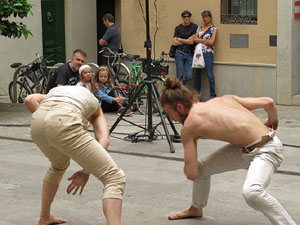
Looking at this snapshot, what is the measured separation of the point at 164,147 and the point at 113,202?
15.7 ft

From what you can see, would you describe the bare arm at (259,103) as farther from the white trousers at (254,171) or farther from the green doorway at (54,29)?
the green doorway at (54,29)

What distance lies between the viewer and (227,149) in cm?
590

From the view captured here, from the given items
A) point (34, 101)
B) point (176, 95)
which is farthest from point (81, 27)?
point (176, 95)

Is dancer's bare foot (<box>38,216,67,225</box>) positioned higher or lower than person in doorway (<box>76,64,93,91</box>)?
lower

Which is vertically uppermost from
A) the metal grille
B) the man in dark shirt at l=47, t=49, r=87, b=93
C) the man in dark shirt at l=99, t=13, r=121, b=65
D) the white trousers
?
the metal grille

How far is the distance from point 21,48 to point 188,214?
11692 millimetres

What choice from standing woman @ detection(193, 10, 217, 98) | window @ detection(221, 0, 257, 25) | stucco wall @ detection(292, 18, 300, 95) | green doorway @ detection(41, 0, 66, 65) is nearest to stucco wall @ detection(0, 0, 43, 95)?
green doorway @ detection(41, 0, 66, 65)

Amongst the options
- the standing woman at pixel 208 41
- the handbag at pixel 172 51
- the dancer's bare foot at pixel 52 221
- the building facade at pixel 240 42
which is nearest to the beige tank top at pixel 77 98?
the dancer's bare foot at pixel 52 221

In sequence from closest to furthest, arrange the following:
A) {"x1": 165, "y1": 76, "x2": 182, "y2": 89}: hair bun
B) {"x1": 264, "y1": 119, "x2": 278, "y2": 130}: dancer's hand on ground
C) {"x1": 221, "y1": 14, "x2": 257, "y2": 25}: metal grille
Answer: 1. {"x1": 165, "y1": 76, "x2": 182, "y2": 89}: hair bun
2. {"x1": 264, "y1": 119, "x2": 278, "y2": 130}: dancer's hand on ground
3. {"x1": 221, "y1": 14, "x2": 257, "y2": 25}: metal grille

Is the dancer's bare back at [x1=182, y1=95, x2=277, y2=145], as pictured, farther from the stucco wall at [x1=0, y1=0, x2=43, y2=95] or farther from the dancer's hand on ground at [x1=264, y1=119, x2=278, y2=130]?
the stucco wall at [x1=0, y1=0, x2=43, y2=95]

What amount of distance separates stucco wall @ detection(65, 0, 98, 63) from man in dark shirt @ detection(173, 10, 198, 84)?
12.5ft

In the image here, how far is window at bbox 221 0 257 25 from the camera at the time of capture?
1470 centimetres

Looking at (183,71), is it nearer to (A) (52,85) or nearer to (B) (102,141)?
(A) (52,85)

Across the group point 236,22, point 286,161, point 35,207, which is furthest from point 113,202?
point 236,22
